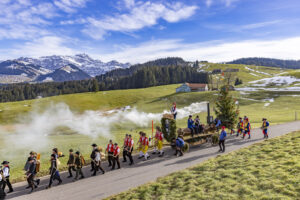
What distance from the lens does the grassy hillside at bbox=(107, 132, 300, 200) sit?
10.2 metres

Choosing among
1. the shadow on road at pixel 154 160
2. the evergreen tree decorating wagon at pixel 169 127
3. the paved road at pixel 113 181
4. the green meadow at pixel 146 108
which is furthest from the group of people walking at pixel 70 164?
the green meadow at pixel 146 108

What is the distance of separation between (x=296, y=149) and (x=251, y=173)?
6.44 meters

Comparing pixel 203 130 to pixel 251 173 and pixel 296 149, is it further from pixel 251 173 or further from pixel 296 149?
pixel 251 173

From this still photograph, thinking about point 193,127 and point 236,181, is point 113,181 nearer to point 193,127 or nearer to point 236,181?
point 236,181

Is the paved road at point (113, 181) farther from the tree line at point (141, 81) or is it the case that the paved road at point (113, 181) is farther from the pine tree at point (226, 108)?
the tree line at point (141, 81)

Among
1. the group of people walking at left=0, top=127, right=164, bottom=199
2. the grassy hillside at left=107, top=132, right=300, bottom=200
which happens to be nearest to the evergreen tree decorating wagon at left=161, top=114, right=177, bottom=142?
the group of people walking at left=0, top=127, right=164, bottom=199

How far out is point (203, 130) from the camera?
23828 millimetres

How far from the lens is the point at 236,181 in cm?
1154

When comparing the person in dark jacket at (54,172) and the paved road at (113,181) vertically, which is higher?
the person in dark jacket at (54,172)

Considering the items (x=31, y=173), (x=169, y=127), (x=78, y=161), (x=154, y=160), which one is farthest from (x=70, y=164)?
(x=169, y=127)

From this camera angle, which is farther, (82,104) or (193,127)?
(82,104)

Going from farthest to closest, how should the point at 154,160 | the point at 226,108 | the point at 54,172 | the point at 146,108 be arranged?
the point at 146,108
the point at 226,108
the point at 154,160
the point at 54,172

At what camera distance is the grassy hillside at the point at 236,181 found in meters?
10.2

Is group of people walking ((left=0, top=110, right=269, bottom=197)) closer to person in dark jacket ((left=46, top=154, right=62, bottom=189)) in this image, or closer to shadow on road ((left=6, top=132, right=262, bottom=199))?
person in dark jacket ((left=46, top=154, right=62, bottom=189))
